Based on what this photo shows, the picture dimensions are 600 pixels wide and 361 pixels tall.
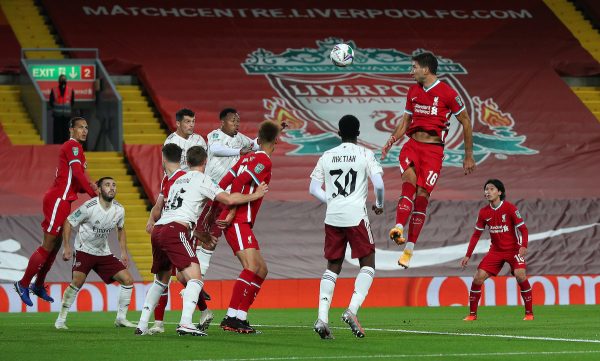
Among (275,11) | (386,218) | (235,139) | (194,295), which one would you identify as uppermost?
(275,11)

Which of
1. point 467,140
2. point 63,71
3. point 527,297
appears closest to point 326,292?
point 467,140

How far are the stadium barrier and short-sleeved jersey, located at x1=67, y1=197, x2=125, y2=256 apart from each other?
5098 millimetres

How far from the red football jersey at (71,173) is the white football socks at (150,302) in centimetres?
297

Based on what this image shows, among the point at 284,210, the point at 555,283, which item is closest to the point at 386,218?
the point at 284,210

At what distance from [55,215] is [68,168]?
612mm

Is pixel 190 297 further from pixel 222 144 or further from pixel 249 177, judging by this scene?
pixel 222 144

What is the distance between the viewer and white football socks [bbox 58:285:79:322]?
1266 cm

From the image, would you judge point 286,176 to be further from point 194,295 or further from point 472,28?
point 194,295

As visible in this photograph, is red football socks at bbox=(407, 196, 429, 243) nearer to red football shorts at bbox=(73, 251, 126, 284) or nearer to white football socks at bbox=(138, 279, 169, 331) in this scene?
white football socks at bbox=(138, 279, 169, 331)

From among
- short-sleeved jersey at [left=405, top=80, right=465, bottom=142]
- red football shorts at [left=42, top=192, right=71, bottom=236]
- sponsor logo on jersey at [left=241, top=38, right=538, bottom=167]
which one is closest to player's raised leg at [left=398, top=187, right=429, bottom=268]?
short-sleeved jersey at [left=405, top=80, right=465, bottom=142]

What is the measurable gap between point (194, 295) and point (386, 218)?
11338 mm

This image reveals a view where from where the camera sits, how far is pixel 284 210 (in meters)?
21.5

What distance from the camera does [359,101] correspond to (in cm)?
2692

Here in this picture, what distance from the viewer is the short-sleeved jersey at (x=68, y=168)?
1373 centimetres
